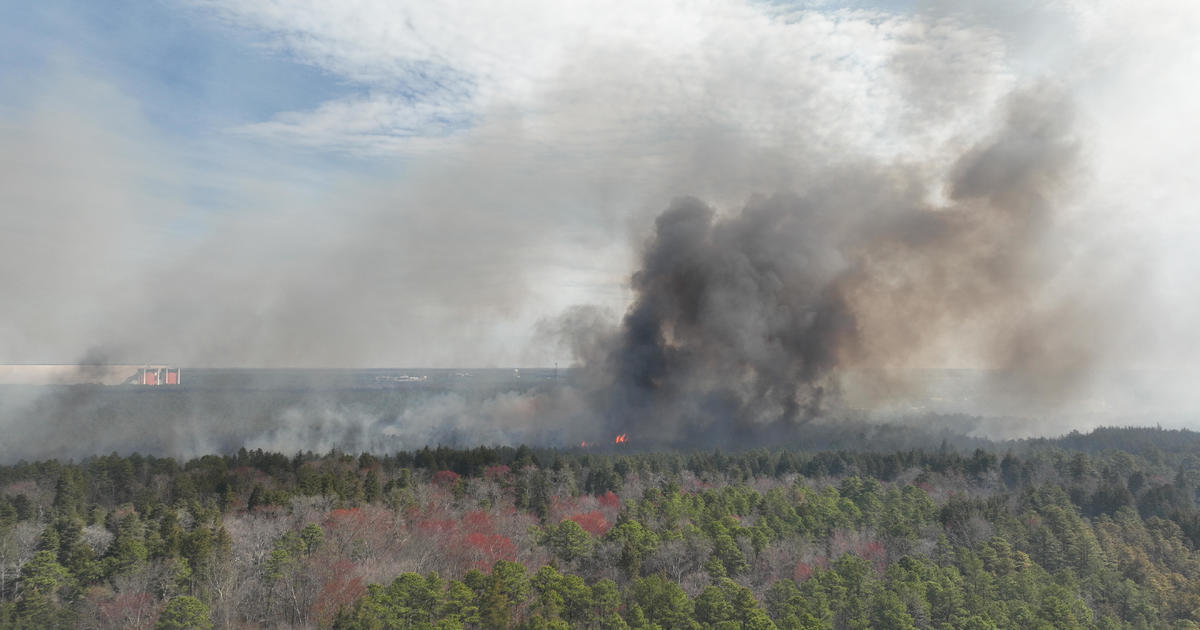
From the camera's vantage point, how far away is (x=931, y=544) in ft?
189

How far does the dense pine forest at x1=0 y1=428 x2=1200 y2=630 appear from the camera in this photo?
41.4 m

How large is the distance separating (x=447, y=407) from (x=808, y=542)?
14979cm

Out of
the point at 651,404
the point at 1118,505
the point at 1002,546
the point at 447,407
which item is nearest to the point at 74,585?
the point at 1002,546

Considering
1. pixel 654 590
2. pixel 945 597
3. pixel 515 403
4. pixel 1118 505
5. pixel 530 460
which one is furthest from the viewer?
pixel 515 403

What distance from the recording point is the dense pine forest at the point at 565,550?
41.4 metres

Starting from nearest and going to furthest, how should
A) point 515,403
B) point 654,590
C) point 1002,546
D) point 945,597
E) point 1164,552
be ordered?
point 654,590 < point 945,597 < point 1002,546 < point 1164,552 < point 515,403

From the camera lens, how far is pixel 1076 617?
46625mm

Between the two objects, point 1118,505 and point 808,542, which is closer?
point 808,542

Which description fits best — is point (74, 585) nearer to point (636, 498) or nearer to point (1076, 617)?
point (636, 498)

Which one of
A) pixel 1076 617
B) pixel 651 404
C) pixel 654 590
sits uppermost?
pixel 651 404

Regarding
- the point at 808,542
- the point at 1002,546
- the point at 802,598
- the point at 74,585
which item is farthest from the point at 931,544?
the point at 74,585

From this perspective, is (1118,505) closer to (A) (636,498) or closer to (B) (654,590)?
(A) (636,498)

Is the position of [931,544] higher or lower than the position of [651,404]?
lower

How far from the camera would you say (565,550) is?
52594 millimetres
